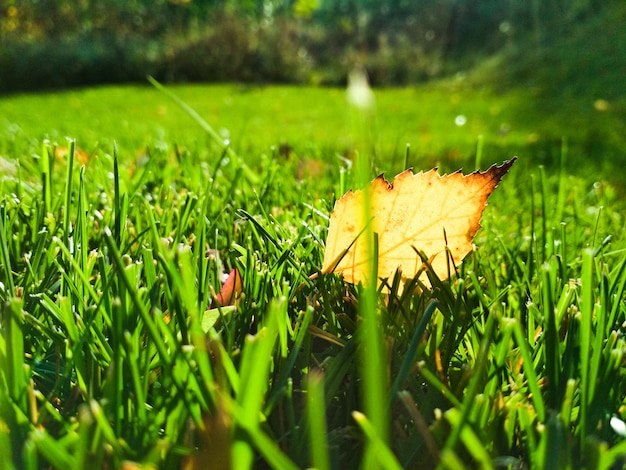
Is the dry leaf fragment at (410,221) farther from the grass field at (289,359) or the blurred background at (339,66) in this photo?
the blurred background at (339,66)

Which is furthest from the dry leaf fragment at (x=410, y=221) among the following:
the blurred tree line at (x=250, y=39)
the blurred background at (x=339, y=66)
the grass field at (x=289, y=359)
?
the blurred tree line at (x=250, y=39)

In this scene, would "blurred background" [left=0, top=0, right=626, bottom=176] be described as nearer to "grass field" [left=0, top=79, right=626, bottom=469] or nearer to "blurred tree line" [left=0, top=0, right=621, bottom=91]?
"blurred tree line" [left=0, top=0, right=621, bottom=91]


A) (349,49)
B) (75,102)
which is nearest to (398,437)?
(75,102)

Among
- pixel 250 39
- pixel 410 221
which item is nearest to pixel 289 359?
pixel 410 221

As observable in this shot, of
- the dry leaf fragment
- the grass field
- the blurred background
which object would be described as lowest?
the grass field

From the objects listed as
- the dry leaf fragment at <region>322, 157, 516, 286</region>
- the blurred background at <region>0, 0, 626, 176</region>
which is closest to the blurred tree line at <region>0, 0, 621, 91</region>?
the blurred background at <region>0, 0, 626, 176</region>

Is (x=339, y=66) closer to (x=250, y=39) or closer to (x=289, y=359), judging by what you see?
(x=250, y=39)

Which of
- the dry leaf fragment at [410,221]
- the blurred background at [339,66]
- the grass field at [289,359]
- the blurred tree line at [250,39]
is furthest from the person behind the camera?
the blurred tree line at [250,39]
